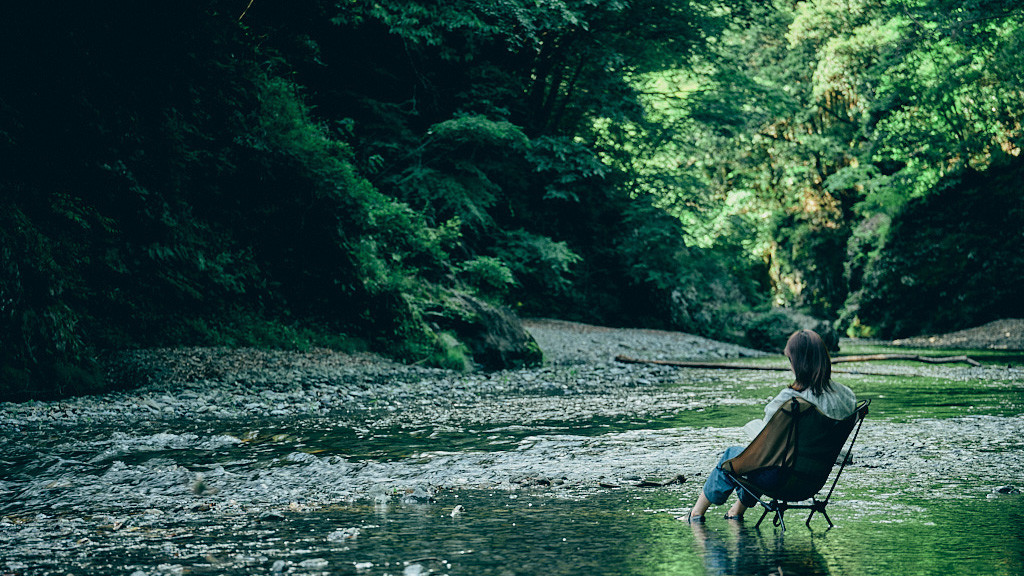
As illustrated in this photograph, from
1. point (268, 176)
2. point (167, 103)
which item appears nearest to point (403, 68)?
point (268, 176)

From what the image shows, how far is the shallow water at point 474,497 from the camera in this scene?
4039 millimetres

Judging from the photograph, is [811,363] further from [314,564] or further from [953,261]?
[953,261]

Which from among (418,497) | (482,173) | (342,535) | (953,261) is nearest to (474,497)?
(418,497)

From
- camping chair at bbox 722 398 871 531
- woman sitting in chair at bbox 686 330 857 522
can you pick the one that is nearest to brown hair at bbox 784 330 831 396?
woman sitting in chair at bbox 686 330 857 522

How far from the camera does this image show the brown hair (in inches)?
174

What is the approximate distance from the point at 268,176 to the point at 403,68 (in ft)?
26.4

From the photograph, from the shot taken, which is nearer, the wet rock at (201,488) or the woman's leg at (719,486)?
the woman's leg at (719,486)

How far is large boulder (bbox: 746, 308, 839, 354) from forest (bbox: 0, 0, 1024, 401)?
146 millimetres

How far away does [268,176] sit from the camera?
51.9 feet

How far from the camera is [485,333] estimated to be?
17188mm

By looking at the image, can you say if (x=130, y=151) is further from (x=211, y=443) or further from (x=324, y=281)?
(x=211, y=443)

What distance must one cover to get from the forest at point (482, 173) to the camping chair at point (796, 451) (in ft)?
29.4

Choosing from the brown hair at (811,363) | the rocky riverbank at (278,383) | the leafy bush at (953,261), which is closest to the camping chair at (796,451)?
the brown hair at (811,363)

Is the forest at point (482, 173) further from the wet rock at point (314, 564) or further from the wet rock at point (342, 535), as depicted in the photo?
the wet rock at point (314, 564)
